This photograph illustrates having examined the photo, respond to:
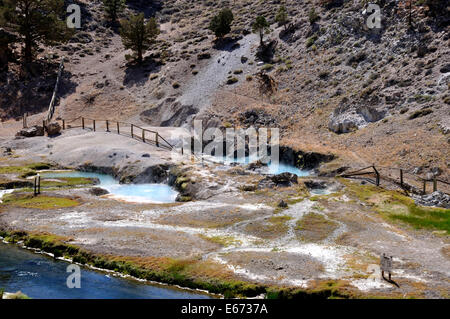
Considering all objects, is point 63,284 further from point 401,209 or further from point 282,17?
point 282,17

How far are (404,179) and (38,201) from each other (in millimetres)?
32447

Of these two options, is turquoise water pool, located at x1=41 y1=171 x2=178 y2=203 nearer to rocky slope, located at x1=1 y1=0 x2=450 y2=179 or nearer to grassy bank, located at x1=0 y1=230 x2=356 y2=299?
grassy bank, located at x1=0 y1=230 x2=356 y2=299

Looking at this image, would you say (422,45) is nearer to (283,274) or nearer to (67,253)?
(283,274)

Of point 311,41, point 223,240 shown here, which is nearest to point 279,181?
point 223,240

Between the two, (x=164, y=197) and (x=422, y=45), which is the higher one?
(x=422, y=45)

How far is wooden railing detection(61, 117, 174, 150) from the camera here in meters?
64.1

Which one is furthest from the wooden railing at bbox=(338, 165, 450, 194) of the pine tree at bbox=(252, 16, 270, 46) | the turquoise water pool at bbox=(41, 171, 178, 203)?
the pine tree at bbox=(252, 16, 270, 46)

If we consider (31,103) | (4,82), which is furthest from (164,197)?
(4,82)

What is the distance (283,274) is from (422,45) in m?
48.7

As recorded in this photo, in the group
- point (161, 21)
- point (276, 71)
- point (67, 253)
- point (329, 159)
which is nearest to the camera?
point (67, 253)

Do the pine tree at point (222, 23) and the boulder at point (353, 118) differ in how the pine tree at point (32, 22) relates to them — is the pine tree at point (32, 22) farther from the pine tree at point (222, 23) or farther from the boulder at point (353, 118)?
the boulder at point (353, 118)

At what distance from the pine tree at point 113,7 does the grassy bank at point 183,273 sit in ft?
297

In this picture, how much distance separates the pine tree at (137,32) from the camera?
90.7m

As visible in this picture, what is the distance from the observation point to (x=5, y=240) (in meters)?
35.7
